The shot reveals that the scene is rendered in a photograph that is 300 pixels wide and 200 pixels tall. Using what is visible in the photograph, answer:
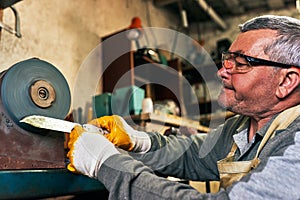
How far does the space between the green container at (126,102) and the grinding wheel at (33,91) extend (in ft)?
3.54

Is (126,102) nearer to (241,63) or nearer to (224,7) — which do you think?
(241,63)

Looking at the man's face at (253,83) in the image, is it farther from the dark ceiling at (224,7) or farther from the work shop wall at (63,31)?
the dark ceiling at (224,7)

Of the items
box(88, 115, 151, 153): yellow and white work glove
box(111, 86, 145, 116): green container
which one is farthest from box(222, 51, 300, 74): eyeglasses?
box(111, 86, 145, 116): green container

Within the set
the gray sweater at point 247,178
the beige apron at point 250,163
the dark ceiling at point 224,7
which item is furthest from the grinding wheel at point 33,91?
the dark ceiling at point 224,7

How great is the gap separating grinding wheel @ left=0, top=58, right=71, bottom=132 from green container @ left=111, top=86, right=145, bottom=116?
3.54ft

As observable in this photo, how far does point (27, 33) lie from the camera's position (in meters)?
2.10

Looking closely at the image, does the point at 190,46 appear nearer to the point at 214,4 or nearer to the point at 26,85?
the point at 214,4

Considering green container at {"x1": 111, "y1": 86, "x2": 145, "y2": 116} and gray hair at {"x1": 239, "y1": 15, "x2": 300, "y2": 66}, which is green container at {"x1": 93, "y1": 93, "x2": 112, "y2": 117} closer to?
green container at {"x1": 111, "y1": 86, "x2": 145, "y2": 116}

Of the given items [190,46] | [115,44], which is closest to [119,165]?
[115,44]

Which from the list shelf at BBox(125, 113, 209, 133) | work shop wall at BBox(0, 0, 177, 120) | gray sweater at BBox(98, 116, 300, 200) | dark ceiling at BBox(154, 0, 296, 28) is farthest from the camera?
dark ceiling at BBox(154, 0, 296, 28)

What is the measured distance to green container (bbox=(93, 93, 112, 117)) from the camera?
223 cm

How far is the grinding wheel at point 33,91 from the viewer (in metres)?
1.09

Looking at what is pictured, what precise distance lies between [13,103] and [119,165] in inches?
16.3

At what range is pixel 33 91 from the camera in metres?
1.14
